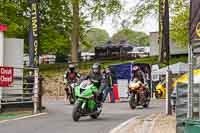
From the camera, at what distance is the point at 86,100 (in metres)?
16.0

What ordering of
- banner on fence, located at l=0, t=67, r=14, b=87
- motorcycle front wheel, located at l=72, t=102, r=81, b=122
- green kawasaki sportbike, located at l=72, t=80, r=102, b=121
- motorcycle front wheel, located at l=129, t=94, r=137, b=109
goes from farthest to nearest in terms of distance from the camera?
motorcycle front wheel, located at l=129, t=94, r=137, b=109, banner on fence, located at l=0, t=67, r=14, b=87, green kawasaki sportbike, located at l=72, t=80, r=102, b=121, motorcycle front wheel, located at l=72, t=102, r=81, b=122

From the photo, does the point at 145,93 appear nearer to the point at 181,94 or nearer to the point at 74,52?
the point at 181,94

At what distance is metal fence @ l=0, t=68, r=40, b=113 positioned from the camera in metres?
18.4

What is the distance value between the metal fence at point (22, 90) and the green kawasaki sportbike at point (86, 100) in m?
2.70

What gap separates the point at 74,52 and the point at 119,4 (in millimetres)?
4739

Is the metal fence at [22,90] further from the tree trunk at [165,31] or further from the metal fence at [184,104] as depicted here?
the tree trunk at [165,31]

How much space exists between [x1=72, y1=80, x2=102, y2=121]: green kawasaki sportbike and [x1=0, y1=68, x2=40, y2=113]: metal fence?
2702 millimetres

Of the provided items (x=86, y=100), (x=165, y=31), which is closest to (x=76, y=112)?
(x=86, y=100)

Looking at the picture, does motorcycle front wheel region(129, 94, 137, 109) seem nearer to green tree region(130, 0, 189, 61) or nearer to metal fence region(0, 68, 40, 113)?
metal fence region(0, 68, 40, 113)

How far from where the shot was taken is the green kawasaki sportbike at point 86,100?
1582 centimetres

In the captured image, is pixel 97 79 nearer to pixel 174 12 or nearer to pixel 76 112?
pixel 76 112

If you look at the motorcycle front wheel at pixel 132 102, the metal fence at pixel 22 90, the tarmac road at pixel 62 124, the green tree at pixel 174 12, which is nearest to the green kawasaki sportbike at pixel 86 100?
the tarmac road at pixel 62 124

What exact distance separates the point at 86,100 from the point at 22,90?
11.5 feet

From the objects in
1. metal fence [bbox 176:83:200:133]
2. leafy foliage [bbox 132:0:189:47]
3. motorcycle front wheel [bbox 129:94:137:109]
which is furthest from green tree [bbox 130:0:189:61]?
metal fence [bbox 176:83:200:133]
